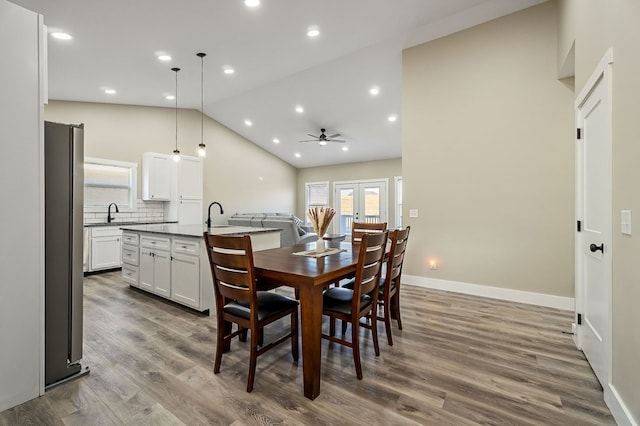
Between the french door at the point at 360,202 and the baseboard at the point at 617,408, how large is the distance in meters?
7.57

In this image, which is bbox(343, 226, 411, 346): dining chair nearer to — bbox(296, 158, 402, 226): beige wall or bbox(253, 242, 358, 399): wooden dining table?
bbox(253, 242, 358, 399): wooden dining table

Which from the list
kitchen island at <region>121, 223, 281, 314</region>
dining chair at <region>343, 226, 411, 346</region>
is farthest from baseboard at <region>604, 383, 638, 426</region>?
kitchen island at <region>121, 223, 281, 314</region>

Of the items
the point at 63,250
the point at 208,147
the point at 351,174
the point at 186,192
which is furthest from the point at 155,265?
the point at 351,174

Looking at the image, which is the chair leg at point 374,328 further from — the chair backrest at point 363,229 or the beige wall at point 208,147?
the beige wall at point 208,147

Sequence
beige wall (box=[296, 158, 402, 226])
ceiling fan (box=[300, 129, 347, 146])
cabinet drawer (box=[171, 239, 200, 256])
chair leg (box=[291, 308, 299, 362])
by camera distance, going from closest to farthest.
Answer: chair leg (box=[291, 308, 299, 362]), cabinet drawer (box=[171, 239, 200, 256]), ceiling fan (box=[300, 129, 347, 146]), beige wall (box=[296, 158, 402, 226])

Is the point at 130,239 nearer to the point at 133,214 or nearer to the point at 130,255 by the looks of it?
the point at 130,255

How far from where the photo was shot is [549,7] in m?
3.42

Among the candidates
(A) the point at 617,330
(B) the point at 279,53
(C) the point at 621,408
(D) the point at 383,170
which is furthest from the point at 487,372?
(D) the point at 383,170

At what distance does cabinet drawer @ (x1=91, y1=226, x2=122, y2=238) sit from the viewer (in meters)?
5.07

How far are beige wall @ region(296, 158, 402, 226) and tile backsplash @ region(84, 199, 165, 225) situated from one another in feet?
16.8

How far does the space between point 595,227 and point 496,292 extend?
194cm

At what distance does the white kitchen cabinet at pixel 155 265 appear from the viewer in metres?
3.49

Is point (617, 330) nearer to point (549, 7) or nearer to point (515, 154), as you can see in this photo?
point (515, 154)

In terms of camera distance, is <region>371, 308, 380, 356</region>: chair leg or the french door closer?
<region>371, 308, 380, 356</region>: chair leg
